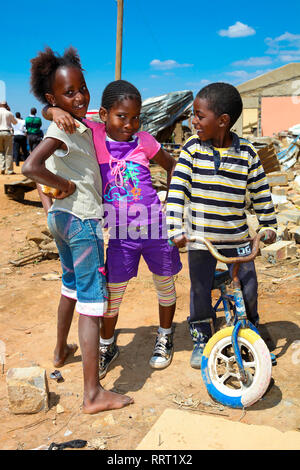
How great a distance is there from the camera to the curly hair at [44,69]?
2.38 meters

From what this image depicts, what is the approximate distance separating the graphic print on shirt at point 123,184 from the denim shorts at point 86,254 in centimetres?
25

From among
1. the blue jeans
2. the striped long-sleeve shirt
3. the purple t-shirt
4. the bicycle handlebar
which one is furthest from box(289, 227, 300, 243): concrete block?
the purple t-shirt

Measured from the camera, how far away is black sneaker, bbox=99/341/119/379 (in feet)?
9.48

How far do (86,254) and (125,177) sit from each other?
1.90ft

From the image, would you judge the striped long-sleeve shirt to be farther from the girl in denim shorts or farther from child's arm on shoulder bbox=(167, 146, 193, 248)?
the girl in denim shorts

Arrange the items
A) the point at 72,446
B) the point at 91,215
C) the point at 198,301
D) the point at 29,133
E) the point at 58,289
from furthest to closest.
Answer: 1. the point at 29,133
2. the point at 58,289
3. the point at 198,301
4. the point at 91,215
5. the point at 72,446

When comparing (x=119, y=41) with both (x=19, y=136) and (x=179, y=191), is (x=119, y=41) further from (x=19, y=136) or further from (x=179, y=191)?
(x=19, y=136)

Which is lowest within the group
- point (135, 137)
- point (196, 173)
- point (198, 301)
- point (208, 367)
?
point (208, 367)

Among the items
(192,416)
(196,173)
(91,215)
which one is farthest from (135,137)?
(192,416)

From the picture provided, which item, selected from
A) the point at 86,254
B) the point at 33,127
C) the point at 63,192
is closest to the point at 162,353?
the point at 86,254

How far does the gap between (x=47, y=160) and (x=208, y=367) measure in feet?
5.17

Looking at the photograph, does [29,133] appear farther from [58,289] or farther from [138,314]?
[138,314]

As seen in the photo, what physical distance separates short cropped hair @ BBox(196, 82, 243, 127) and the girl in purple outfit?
0.43 meters

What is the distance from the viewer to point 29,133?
11961mm
